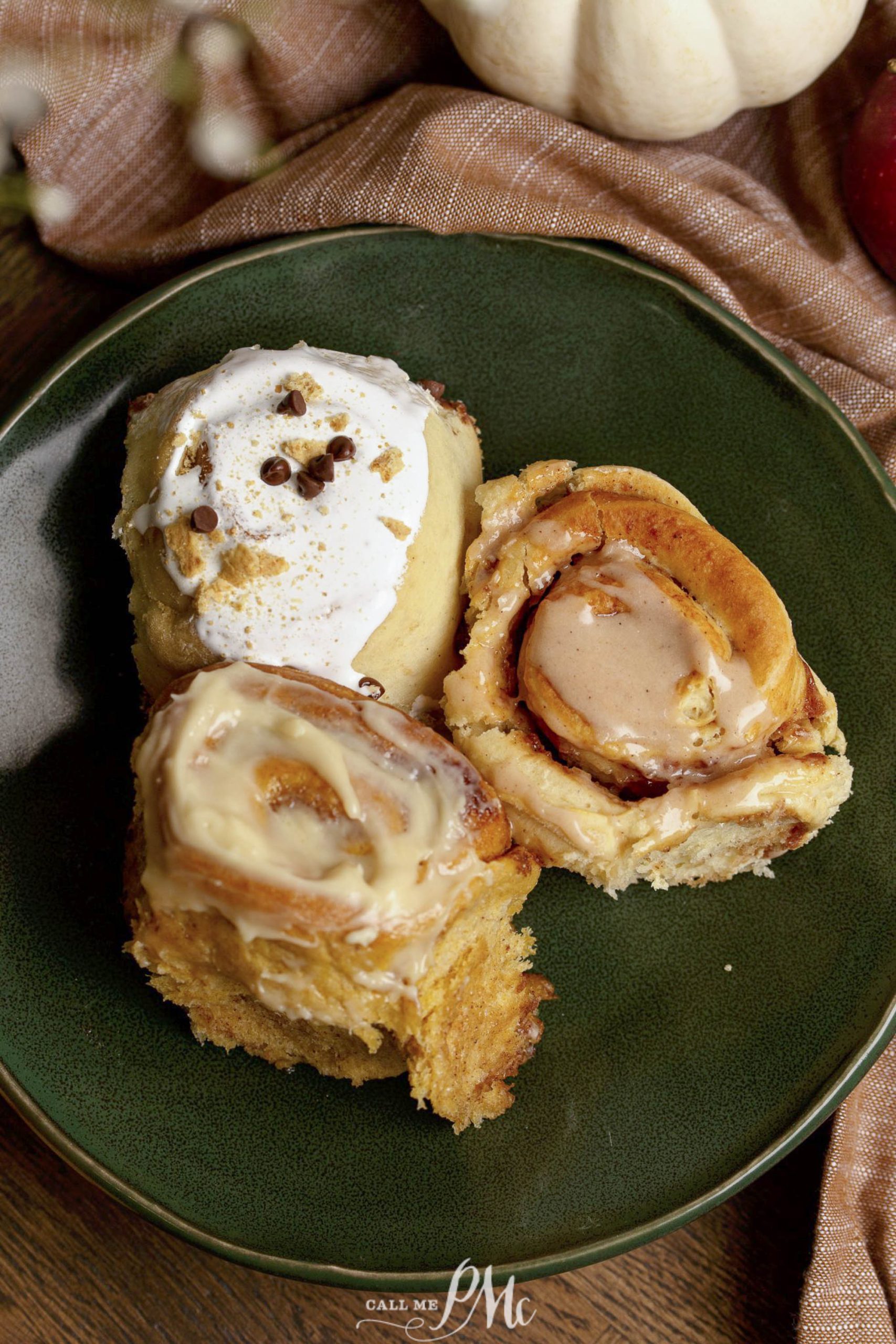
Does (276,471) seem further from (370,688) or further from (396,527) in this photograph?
(370,688)

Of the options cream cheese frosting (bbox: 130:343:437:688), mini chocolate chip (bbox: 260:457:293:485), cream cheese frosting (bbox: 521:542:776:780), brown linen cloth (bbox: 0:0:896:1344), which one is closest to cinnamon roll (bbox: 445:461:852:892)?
cream cheese frosting (bbox: 521:542:776:780)

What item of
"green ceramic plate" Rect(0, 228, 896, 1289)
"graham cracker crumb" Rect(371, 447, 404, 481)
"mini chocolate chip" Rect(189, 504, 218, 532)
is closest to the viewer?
"mini chocolate chip" Rect(189, 504, 218, 532)

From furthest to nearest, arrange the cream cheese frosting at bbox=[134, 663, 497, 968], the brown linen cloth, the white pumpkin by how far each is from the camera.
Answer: the brown linen cloth → the white pumpkin → the cream cheese frosting at bbox=[134, 663, 497, 968]

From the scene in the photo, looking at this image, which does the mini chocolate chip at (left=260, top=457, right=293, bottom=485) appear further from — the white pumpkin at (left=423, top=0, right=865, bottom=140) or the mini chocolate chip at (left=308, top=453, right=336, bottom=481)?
the white pumpkin at (left=423, top=0, right=865, bottom=140)

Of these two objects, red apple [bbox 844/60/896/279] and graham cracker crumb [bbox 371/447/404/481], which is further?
red apple [bbox 844/60/896/279]

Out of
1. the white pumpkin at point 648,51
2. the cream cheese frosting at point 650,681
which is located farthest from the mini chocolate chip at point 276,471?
the white pumpkin at point 648,51

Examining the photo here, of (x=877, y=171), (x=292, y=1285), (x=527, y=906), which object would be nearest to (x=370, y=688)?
(x=527, y=906)

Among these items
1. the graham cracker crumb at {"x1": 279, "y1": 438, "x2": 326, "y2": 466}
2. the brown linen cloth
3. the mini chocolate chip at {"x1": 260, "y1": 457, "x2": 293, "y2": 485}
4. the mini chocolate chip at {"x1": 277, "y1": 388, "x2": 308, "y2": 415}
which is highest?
the brown linen cloth

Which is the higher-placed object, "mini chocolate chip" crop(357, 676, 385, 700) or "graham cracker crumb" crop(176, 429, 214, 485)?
"graham cracker crumb" crop(176, 429, 214, 485)
